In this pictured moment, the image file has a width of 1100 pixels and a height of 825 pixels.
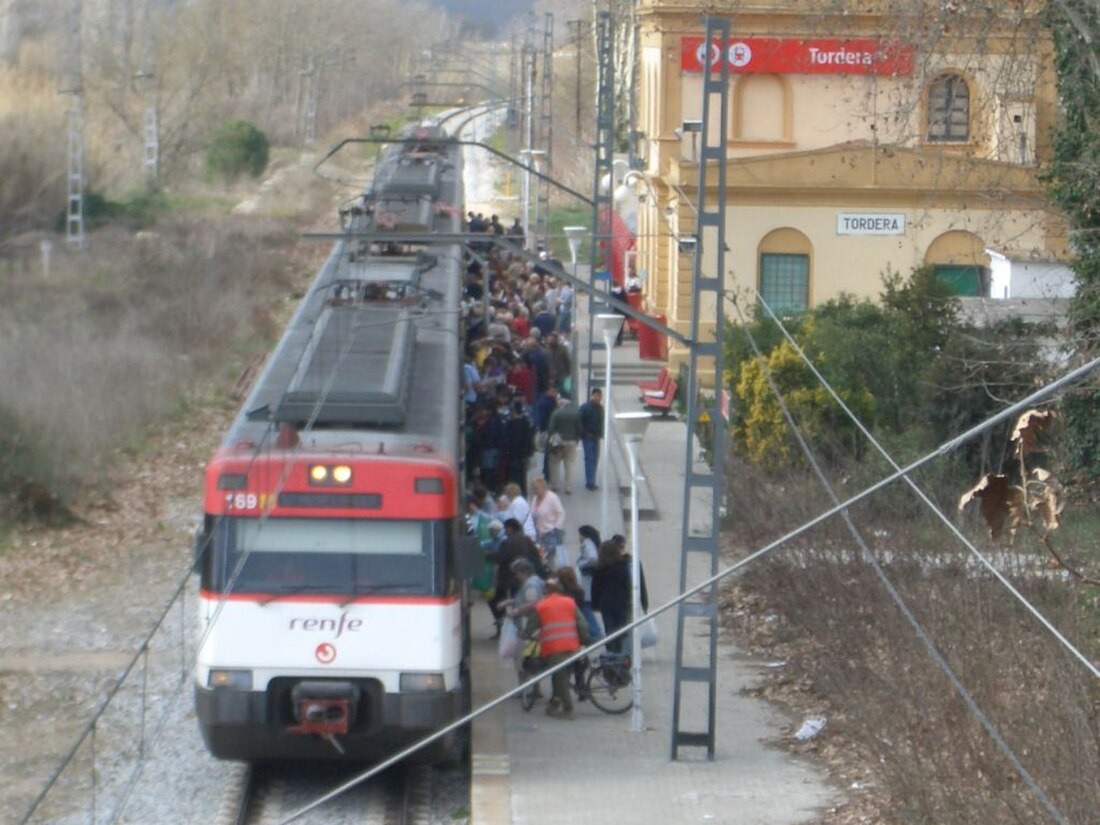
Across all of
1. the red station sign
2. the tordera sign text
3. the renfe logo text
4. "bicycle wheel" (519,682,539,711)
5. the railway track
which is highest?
the red station sign

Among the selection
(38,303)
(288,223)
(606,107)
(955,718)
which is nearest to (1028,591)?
(955,718)

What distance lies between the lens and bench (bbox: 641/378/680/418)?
3030 cm

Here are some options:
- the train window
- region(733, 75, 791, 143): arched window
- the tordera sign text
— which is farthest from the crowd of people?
region(733, 75, 791, 143): arched window

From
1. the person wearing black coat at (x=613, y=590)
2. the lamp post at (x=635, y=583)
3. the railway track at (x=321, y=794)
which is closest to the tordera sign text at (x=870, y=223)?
the person wearing black coat at (x=613, y=590)

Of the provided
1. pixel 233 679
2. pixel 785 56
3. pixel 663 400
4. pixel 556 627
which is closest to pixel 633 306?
pixel 785 56

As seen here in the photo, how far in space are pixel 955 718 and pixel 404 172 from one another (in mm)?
17753

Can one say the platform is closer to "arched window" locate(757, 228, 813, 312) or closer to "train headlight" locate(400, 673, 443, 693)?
"train headlight" locate(400, 673, 443, 693)

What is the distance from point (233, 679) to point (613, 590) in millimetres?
4566

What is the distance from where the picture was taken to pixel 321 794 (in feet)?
42.2

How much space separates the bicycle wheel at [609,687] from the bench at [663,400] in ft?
51.5

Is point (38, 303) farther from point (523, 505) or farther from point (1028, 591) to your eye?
point (1028, 591)

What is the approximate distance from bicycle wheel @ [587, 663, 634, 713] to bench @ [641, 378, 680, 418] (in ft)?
51.5

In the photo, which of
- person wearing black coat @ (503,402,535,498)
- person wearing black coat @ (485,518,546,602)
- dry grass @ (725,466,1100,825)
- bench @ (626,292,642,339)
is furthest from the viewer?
bench @ (626,292,642,339)

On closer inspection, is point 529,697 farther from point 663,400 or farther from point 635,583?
point 663,400
